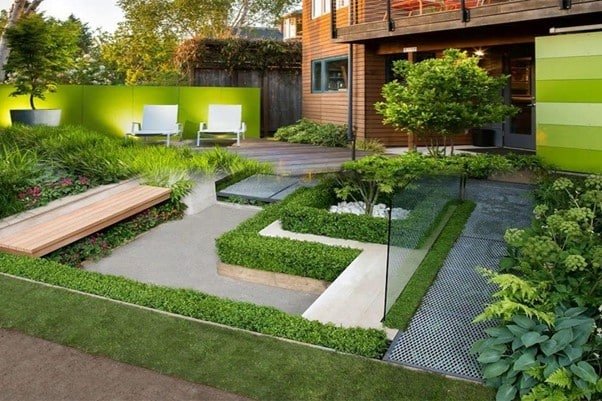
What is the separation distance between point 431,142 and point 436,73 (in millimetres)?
1680

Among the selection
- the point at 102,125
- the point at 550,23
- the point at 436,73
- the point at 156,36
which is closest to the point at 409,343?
the point at 436,73

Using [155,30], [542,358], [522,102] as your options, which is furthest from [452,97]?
[155,30]

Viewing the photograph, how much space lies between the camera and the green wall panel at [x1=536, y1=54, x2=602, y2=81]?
7.93m

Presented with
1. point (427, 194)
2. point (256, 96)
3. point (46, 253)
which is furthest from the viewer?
point (256, 96)

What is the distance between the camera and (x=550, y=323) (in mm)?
2998

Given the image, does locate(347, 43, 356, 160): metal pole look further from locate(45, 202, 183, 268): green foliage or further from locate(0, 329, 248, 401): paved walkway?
locate(0, 329, 248, 401): paved walkway

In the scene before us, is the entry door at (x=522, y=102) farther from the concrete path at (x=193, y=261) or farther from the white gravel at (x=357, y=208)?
the concrete path at (x=193, y=261)

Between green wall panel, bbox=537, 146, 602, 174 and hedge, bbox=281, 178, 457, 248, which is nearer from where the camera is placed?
hedge, bbox=281, 178, 457, 248

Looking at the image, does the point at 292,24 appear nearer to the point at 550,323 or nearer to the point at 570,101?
the point at 570,101

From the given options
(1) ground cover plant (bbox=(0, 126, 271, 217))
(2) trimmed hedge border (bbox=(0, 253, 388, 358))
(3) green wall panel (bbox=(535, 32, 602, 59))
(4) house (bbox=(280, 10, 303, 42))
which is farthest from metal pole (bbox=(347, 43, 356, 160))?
(4) house (bbox=(280, 10, 303, 42))

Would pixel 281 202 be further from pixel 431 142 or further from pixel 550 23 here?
pixel 550 23

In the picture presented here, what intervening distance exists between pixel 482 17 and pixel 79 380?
8007mm

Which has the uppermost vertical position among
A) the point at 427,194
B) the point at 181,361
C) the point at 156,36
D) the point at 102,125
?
the point at 156,36

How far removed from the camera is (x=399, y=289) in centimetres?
429
